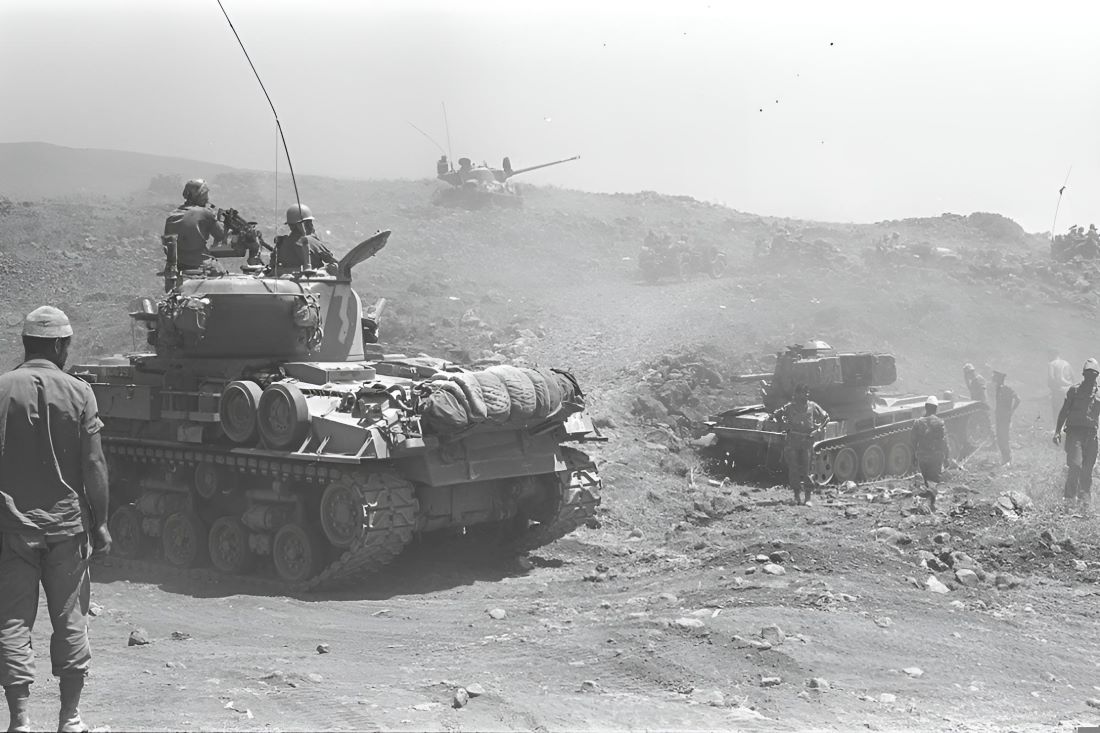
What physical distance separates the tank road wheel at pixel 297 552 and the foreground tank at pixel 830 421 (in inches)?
303

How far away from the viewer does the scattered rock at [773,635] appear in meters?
7.98

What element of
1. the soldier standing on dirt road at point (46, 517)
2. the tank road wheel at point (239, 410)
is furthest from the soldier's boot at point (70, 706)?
the tank road wheel at point (239, 410)

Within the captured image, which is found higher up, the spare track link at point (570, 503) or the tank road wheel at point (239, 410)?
the tank road wheel at point (239, 410)

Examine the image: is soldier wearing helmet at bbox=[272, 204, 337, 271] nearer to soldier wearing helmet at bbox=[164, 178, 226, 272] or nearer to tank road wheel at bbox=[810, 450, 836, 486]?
soldier wearing helmet at bbox=[164, 178, 226, 272]

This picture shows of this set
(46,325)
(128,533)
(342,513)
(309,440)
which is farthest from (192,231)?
(46,325)

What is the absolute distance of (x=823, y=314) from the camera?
27.8 meters

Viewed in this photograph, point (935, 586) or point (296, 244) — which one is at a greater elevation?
point (296, 244)

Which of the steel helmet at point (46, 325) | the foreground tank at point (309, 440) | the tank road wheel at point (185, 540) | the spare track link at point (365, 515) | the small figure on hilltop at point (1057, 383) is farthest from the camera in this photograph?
the small figure on hilltop at point (1057, 383)

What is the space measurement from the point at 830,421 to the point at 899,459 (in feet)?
8.60

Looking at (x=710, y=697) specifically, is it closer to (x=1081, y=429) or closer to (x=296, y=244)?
(x=296, y=244)

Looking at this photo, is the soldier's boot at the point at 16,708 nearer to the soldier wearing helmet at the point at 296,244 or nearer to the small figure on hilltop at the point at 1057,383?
the soldier wearing helmet at the point at 296,244

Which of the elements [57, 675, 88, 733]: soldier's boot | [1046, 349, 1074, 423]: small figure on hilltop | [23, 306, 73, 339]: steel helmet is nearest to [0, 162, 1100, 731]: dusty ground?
[57, 675, 88, 733]: soldier's boot

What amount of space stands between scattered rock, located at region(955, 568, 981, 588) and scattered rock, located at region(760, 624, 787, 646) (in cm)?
263

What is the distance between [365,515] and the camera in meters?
9.98
